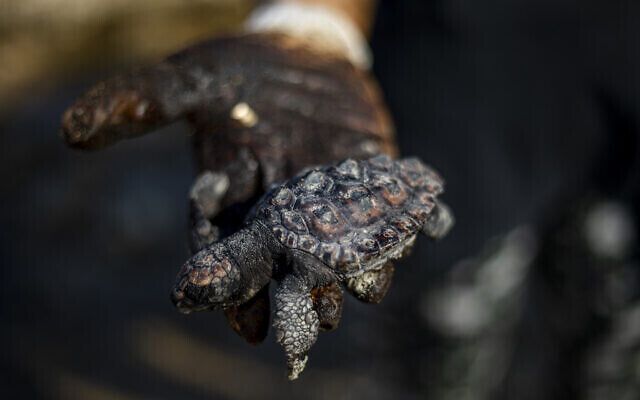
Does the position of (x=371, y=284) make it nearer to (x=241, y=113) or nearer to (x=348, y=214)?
(x=348, y=214)

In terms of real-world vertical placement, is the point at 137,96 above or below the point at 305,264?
above

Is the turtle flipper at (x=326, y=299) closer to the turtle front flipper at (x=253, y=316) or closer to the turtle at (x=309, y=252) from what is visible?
the turtle at (x=309, y=252)

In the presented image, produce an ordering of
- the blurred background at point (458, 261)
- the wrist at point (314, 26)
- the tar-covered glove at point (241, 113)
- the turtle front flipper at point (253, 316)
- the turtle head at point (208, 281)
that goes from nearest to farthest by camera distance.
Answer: the turtle head at point (208, 281), the turtle front flipper at point (253, 316), the tar-covered glove at point (241, 113), the wrist at point (314, 26), the blurred background at point (458, 261)

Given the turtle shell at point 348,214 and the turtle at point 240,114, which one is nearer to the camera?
the turtle shell at point 348,214

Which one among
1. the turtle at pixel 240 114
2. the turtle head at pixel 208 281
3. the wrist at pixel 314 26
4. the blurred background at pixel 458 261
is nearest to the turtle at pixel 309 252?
the turtle head at pixel 208 281

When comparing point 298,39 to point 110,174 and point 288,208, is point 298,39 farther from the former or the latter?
point 110,174

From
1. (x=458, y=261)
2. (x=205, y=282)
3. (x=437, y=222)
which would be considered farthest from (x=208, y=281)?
(x=458, y=261)

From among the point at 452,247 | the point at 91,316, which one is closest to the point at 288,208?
the point at 452,247
